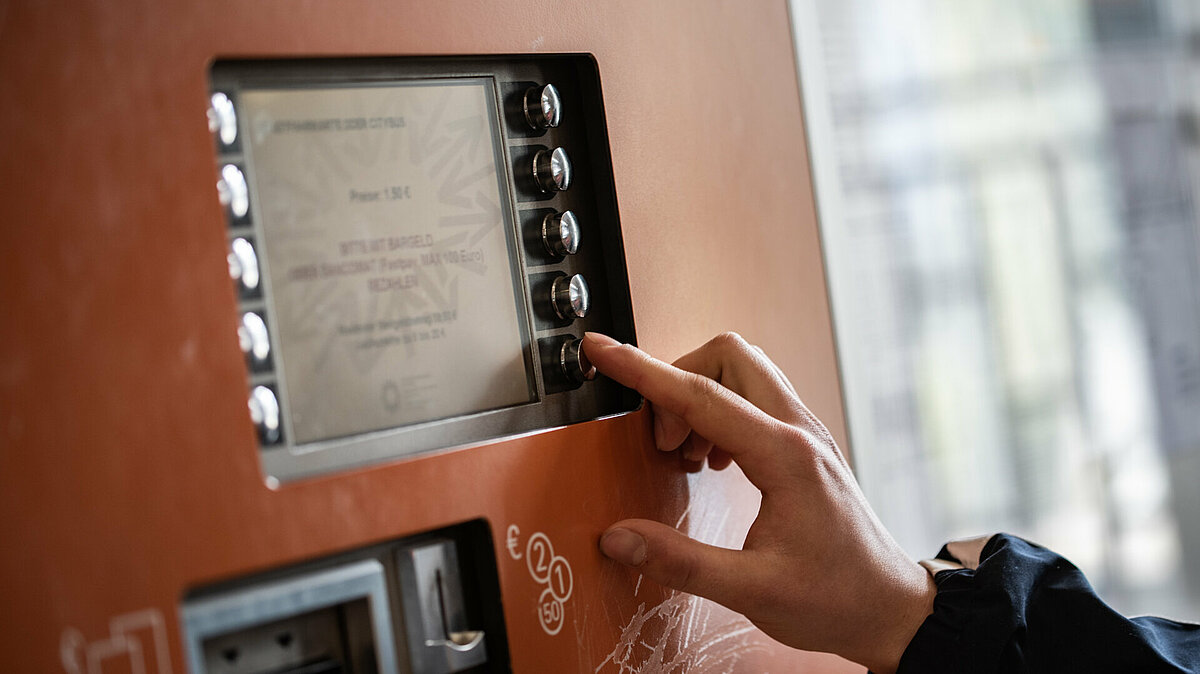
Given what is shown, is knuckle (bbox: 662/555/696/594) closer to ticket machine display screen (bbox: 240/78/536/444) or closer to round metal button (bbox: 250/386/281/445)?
ticket machine display screen (bbox: 240/78/536/444)

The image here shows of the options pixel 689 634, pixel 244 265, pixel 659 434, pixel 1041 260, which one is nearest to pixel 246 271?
pixel 244 265

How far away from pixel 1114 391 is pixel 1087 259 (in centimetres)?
23

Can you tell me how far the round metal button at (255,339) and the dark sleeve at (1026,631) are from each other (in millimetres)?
533

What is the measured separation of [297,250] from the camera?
572 millimetres

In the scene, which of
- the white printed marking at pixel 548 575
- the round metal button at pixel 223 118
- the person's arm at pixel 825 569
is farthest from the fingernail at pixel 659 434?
the round metal button at pixel 223 118

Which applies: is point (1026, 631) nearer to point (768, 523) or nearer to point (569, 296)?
point (768, 523)

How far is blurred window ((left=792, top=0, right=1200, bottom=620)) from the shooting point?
148cm

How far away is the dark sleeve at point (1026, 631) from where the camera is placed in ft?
2.43

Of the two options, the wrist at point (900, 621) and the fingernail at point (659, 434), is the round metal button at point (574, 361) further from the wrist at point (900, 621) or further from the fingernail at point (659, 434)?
the wrist at point (900, 621)

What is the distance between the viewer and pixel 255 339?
0.55 metres

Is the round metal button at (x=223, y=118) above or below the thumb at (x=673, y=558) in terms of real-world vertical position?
above

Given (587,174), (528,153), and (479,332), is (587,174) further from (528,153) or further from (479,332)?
(479,332)

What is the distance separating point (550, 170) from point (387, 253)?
0.14 metres

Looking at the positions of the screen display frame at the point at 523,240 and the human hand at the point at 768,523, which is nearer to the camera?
the screen display frame at the point at 523,240
